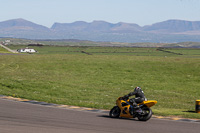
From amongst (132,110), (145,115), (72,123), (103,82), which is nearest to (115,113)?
(132,110)

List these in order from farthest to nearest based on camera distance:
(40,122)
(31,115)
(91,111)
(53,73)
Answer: (53,73)
(91,111)
(31,115)
(40,122)

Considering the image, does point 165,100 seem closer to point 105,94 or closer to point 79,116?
point 105,94

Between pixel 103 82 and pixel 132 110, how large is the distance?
75.5 ft

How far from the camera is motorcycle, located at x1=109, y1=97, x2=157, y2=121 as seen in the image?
18.9 metres

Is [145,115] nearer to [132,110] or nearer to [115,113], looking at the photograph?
[132,110]

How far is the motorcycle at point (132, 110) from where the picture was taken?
62.0ft

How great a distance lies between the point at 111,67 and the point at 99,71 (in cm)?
440

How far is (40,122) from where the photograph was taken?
17406mm

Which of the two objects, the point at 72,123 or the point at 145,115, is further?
the point at 145,115

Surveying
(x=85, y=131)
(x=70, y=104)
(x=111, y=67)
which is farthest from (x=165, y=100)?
(x=111, y=67)

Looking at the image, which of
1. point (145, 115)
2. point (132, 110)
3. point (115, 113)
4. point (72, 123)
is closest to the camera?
point (72, 123)

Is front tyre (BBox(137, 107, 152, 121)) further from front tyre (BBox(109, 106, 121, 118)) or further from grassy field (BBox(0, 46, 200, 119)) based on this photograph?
grassy field (BBox(0, 46, 200, 119))

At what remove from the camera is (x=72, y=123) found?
17.5 metres

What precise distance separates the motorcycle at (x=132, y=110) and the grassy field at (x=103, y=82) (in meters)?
2.71
